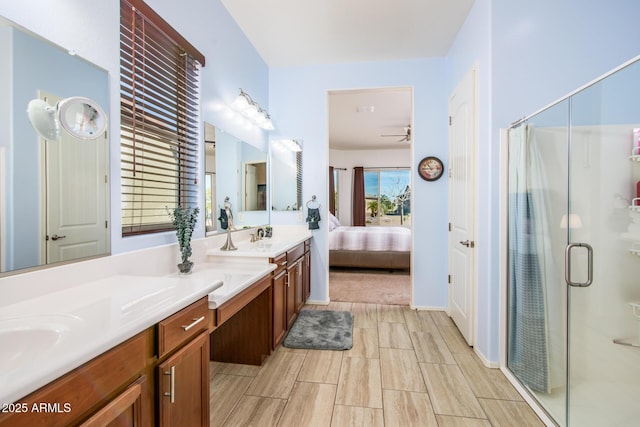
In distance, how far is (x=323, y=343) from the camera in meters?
2.47

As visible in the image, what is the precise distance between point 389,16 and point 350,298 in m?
3.00

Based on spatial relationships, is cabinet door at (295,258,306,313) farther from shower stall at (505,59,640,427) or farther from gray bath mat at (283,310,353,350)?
shower stall at (505,59,640,427)

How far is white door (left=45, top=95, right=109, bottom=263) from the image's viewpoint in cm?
112

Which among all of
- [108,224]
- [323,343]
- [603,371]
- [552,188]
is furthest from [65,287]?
[603,371]

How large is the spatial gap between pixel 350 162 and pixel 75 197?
23.9 ft

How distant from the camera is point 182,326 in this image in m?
1.07

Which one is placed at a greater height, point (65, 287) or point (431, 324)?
point (65, 287)

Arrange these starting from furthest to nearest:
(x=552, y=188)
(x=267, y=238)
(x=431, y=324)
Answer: (x=267, y=238)
(x=431, y=324)
(x=552, y=188)

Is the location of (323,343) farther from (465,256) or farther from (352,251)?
(352,251)

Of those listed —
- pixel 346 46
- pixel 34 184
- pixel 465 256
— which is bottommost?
pixel 465 256

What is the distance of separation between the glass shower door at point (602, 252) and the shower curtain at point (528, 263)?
0.57 ft

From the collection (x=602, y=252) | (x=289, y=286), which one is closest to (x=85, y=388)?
(x=289, y=286)

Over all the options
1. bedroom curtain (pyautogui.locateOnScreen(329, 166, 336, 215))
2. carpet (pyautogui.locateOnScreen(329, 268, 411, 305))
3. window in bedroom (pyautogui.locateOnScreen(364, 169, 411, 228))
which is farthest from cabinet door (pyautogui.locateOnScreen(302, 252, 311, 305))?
window in bedroom (pyautogui.locateOnScreen(364, 169, 411, 228))

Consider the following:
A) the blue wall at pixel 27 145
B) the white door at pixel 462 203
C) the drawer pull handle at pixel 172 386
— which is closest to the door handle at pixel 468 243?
the white door at pixel 462 203
